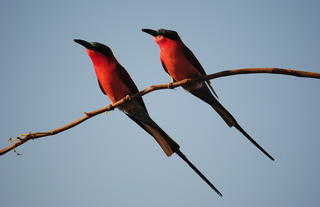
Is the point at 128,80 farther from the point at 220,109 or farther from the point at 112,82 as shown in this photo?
the point at 220,109

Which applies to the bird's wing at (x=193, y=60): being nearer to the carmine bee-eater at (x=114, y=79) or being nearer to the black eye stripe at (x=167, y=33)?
the black eye stripe at (x=167, y=33)


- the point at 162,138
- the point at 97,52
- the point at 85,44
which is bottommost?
the point at 162,138

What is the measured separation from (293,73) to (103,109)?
1589mm

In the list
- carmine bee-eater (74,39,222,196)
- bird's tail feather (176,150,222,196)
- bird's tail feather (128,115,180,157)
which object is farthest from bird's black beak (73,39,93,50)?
bird's tail feather (176,150,222,196)

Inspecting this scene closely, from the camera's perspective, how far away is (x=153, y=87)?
262cm

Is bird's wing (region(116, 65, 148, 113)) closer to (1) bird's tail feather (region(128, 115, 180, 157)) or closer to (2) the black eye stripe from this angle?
(1) bird's tail feather (region(128, 115, 180, 157))

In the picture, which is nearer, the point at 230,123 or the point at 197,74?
the point at 230,123

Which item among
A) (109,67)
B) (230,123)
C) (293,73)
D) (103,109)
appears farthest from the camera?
(109,67)

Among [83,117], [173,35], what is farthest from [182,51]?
[83,117]

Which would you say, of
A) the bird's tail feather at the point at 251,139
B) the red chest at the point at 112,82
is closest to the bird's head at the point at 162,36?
the red chest at the point at 112,82

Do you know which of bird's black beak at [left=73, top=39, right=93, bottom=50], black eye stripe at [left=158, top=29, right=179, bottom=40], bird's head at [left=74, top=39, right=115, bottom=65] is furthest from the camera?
black eye stripe at [left=158, top=29, right=179, bottom=40]

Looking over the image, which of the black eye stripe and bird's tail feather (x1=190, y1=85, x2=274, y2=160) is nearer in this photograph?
bird's tail feather (x1=190, y1=85, x2=274, y2=160)

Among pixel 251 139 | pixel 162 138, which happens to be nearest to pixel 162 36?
pixel 162 138

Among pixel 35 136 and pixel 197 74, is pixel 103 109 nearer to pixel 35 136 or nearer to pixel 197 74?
pixel 35 136
